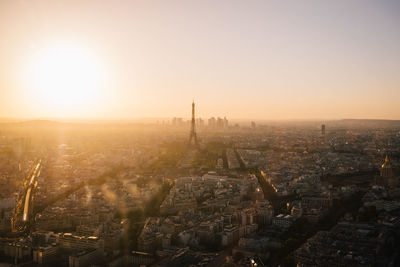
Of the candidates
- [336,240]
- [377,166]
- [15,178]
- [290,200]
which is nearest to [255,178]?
[290,200]

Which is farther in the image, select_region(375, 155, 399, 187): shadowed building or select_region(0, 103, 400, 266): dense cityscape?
select_region(375, 155, 399, 187): shadowed building

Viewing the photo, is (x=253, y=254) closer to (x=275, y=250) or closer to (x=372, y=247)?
(x=275, y=250)

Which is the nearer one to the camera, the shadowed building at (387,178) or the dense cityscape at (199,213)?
the dense cityscape at (199,213)

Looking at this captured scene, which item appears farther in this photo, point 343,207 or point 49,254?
point 343,207

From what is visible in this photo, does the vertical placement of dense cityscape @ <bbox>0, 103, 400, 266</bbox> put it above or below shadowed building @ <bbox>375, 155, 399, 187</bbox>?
below

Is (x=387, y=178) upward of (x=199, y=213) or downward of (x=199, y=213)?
upward

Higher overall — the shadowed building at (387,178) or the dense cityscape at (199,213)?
the shadowed building at (387,178)

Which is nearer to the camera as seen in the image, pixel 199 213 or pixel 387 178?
pixel 199 213

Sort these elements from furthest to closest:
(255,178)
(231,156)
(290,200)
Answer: (231,156), (255,178), (290,200)
